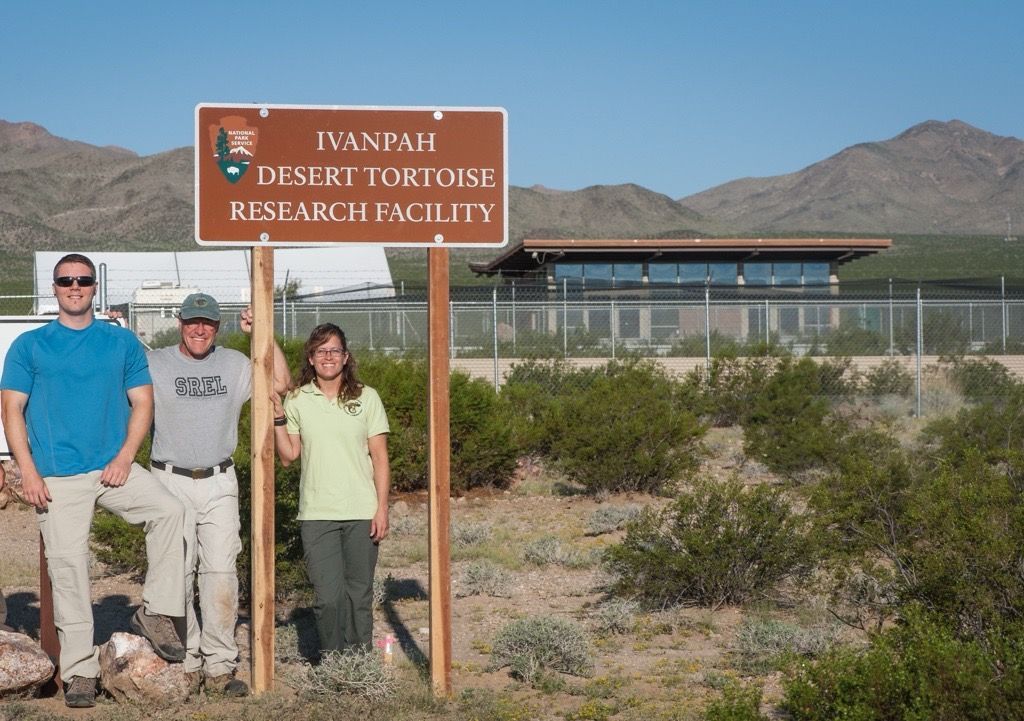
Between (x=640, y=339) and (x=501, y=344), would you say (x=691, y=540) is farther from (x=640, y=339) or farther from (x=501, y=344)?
(x=640, y=339)

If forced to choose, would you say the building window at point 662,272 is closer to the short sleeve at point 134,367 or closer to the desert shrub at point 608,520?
the desert shrub at point 608,520

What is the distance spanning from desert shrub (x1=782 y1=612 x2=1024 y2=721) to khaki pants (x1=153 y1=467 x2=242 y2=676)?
2.60 metres

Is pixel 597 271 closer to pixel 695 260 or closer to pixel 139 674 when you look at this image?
pixel 695 260

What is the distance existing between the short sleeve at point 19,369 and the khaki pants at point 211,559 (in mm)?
718


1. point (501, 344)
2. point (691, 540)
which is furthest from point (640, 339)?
point (691, 540)

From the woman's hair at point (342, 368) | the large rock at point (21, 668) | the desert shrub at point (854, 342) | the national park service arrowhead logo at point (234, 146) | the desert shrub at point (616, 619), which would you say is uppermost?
the national park service arrowhead logo at point (234, 146)

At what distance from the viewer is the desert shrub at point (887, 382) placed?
76.6 ft

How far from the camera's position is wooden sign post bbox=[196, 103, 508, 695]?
5.81 meters

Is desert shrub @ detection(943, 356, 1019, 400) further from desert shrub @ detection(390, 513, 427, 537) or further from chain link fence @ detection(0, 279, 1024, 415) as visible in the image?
desert shrub @ detection(390, 513, 427, 537)

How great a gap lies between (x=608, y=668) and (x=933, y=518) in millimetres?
1900

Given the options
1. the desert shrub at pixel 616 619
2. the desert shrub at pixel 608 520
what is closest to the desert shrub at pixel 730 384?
the desert shrub at pixel 608 520

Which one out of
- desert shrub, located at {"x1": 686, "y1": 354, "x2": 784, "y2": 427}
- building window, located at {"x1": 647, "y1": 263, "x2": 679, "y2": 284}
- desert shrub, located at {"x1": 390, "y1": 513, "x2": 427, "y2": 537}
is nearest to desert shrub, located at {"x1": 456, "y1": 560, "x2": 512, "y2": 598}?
desert shrub, located at {"x1": 390, "y1": 513, "x2": 427, "y2": 537}

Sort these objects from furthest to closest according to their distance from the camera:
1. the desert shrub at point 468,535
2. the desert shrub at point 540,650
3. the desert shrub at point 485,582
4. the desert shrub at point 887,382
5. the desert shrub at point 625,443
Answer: the desert shrub at point 887,382
the desert shrub at point 625,443
the desert shrub at point 468,535
the desert shrub at point 485,582
the desert shrub at point 540,650

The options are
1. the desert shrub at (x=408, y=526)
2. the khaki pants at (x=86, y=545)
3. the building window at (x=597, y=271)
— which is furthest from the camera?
the building window at (x=597, y=271)
